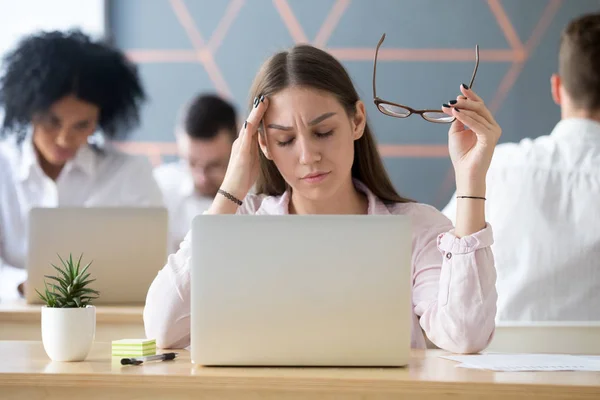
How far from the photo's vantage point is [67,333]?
1625 mm

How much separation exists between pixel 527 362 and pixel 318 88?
0.76 m

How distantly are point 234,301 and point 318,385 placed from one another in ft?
0.64

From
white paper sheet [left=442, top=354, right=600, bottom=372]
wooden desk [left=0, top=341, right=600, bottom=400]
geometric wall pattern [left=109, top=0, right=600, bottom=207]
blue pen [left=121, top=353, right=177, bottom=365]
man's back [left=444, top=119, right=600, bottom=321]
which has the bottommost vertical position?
wooden desk [left=0, top=341, right=600, bottom=400]

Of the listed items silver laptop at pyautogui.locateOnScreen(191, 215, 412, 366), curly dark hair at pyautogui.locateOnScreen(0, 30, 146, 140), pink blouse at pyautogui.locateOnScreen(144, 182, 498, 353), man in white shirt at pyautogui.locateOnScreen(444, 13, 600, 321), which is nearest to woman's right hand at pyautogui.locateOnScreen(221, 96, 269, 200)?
pink blouse at pyautogui.locateOnScreen(144, 182, 498, 353)

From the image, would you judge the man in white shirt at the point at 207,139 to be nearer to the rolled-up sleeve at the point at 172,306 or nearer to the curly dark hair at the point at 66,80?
the curly dark hair at the point at 66,80

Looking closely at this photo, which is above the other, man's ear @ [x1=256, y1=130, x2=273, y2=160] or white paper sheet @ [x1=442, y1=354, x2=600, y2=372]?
man's ear @ [x1=256, y1=130, x2=273, y2=160]

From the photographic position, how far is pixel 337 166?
2016 mm

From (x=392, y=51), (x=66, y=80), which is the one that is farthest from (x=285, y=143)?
(x=392, y=51)

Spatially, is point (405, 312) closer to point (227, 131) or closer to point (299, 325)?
point (299, 325)

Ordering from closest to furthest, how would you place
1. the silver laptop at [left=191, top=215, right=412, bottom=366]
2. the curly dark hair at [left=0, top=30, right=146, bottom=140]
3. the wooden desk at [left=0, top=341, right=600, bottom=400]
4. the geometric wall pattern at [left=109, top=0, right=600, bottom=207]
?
the wooden desk at [left=0, top=341, right=600, bottom=400]
the silver laptop at [left=191, top=215, right=412, bottom=366]
the curly dark hair at [left=0, top=30, right=146, bottom=140]
the geometric wall pattern at [left=109, top=0, right=600, bottom=207]

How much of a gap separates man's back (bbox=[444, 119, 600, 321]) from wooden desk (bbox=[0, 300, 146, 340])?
105cm

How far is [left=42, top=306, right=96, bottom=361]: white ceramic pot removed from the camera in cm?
162

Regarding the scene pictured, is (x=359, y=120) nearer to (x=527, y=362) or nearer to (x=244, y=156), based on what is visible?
(x=244, y=156)

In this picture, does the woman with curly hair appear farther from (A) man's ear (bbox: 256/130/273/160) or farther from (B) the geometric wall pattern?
(A) man's ear (bbox: 256/130/273/160)
